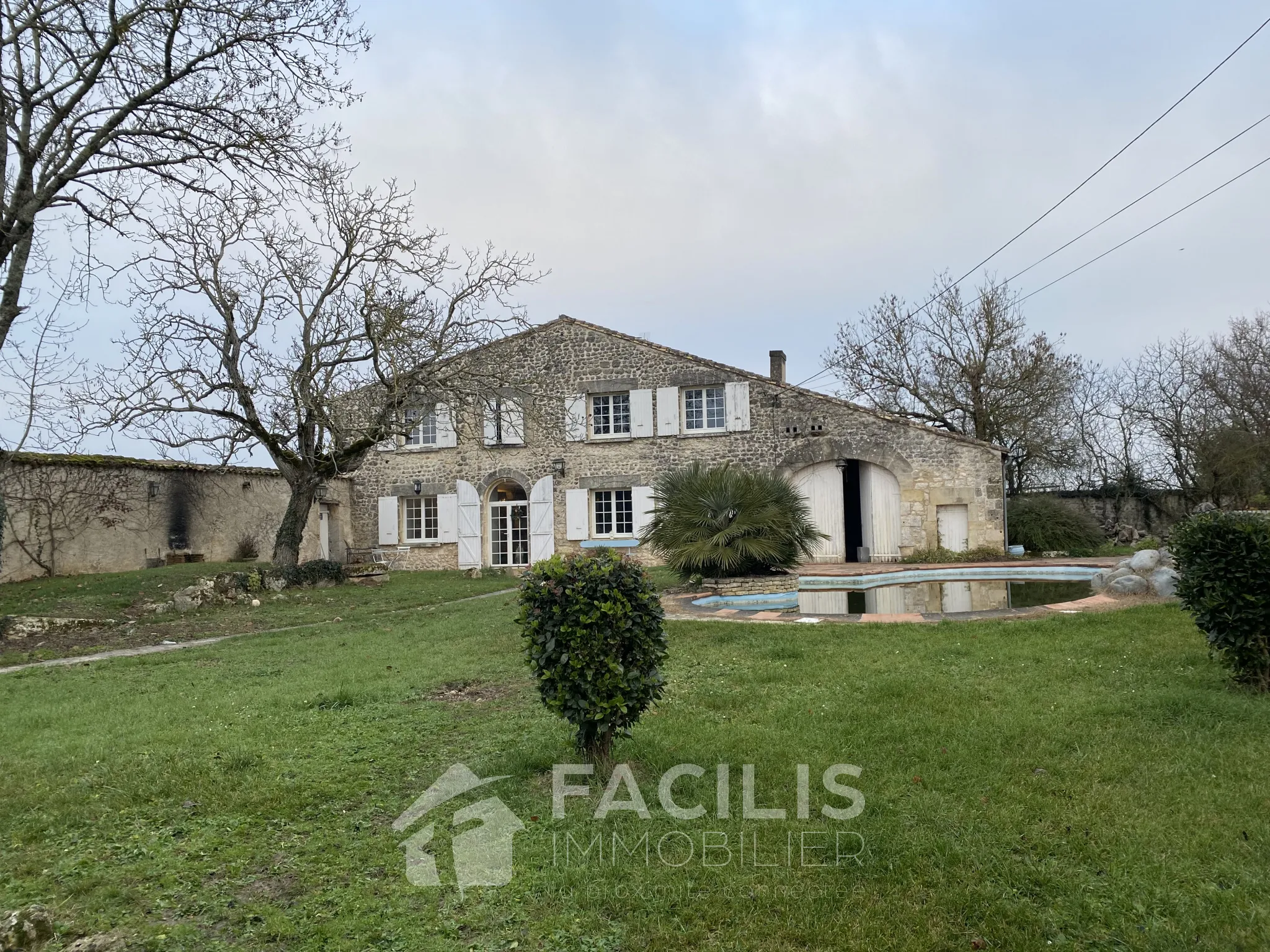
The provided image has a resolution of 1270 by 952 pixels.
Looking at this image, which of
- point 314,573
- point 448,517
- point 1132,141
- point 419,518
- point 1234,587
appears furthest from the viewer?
point 419,518

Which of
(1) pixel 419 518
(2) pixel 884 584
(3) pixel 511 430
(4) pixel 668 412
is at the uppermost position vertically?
(4) pixel 668 412

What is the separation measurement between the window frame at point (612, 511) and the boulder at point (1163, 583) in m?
11.4

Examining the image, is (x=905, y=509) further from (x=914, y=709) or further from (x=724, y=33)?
(x=914, y=709)

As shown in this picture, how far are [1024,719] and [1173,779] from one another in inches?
35.5

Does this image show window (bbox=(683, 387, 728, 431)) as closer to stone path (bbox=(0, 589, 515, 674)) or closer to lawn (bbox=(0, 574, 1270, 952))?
stone path (bbox=(0, 589, 515, 674))

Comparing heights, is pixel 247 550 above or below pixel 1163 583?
above

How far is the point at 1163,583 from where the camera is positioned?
8.47m

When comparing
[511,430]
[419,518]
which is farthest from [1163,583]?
[419,518]

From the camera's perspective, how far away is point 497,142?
9.69m

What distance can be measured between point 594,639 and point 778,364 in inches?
685

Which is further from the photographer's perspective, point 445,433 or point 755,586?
point 445,433

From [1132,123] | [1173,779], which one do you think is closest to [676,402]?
[1132,123]

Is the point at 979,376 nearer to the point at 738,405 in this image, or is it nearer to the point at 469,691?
the point at 738,405

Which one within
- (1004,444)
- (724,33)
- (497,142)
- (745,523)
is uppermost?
(724,33)
